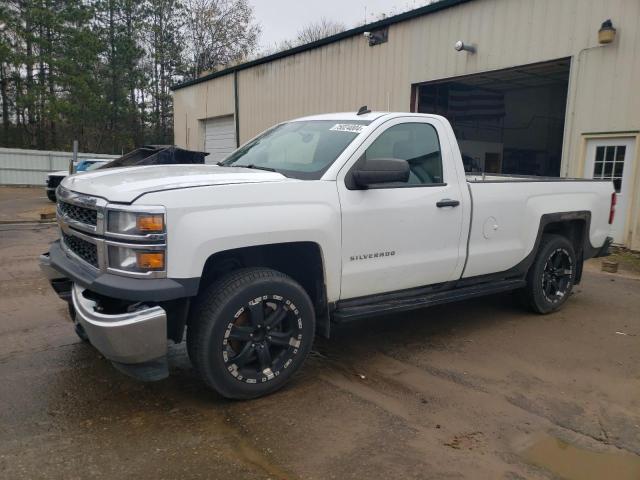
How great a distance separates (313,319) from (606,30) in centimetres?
910

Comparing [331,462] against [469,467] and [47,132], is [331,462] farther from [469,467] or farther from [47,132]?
[47,132]

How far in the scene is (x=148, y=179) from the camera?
11.0ft

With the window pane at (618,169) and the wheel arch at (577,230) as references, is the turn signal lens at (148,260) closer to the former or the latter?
the wheel arch at (577,230)

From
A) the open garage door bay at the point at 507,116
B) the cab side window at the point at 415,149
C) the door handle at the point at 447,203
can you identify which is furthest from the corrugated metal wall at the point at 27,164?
the door handle at the point at 447,203

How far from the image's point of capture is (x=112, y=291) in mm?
2992

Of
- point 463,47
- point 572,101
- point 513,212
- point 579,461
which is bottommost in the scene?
point 579,461

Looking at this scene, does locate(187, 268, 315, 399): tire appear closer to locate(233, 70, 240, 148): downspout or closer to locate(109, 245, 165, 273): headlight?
locate(109, 245, 165, 273): headlight

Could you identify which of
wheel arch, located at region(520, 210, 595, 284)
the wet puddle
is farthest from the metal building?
the wet puddle

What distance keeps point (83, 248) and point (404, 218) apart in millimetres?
2330

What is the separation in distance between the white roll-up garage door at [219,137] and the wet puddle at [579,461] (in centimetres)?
1981

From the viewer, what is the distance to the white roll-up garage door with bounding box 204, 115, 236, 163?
2206 centimetres

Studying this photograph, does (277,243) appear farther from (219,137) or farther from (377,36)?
(219,137)

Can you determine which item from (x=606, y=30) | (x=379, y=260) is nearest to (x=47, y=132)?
(x=606, y=30)

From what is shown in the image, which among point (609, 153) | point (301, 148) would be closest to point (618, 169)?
point (609, 153)
